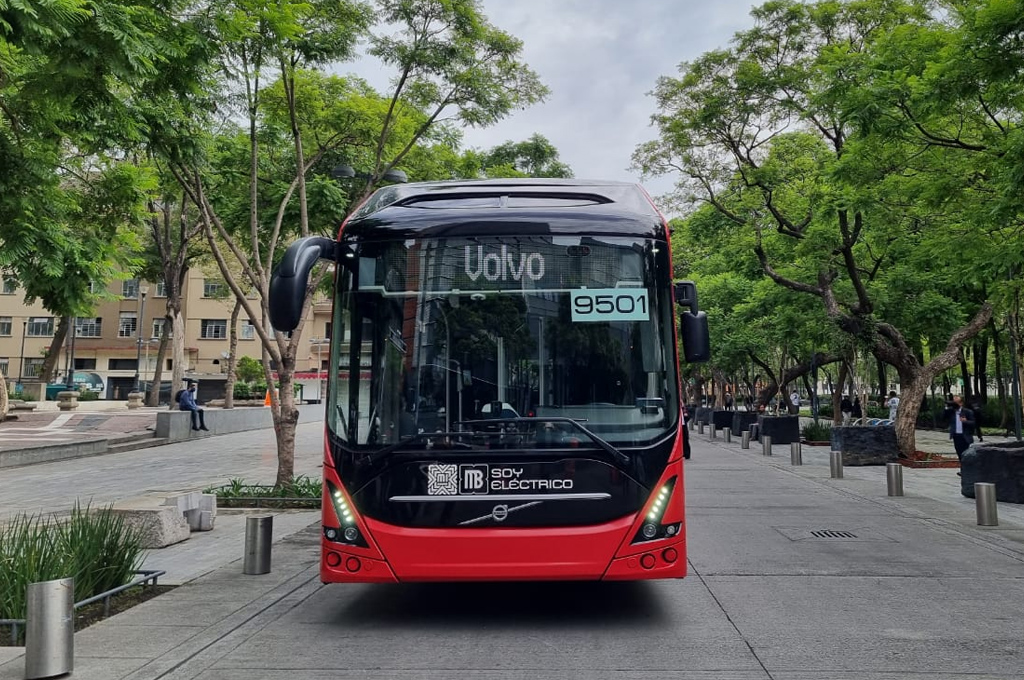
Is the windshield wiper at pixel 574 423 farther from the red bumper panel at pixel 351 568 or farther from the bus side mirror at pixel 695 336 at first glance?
the red bumper panel at pixel 351 568

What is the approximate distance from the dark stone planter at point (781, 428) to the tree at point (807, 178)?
5644 mm

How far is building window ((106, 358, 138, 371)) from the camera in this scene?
69188 mm

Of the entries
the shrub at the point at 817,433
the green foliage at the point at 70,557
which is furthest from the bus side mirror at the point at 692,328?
the shrub at the point at 817,433

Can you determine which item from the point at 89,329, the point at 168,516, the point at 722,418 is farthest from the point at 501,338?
the point at 89,329

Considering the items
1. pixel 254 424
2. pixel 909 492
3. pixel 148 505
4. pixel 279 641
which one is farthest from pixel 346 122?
pixel 254 424

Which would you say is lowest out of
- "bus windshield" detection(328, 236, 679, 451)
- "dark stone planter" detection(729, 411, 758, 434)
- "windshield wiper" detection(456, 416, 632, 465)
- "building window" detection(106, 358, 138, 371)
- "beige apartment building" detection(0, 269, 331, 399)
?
"dark stone planter" detection(729, 411, 758, 434)

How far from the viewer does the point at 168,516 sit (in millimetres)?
10008

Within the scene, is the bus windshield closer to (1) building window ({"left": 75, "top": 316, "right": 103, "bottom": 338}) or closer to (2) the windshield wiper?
(2) the windshield wiper

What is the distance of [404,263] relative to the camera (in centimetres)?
619

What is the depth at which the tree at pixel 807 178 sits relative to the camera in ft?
63.1

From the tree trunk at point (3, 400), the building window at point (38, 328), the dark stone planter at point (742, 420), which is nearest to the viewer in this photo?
the tree trunk at point (3, 400)

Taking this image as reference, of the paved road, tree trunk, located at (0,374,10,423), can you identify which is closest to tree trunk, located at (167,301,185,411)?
the paved road

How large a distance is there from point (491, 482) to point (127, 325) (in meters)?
71.2

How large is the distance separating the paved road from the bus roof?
8084 millimetres
